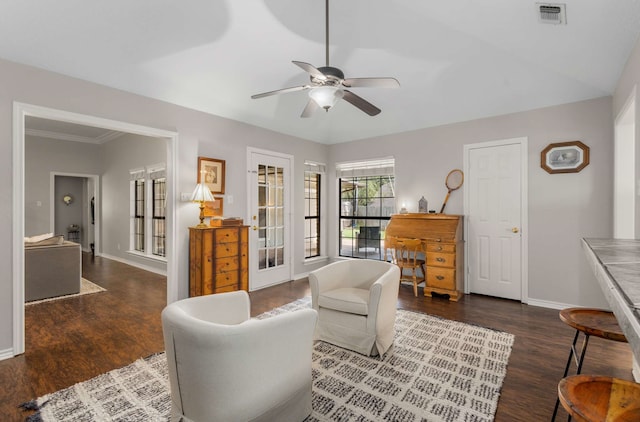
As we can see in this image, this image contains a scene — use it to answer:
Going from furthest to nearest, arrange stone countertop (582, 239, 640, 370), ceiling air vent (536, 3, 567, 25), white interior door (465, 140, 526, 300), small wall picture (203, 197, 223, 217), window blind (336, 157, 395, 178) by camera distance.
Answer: window blind (336, 157, 395, 178) < white interior door (465, 140, 526, 300) < small wall picture (203, 197, 223, 217) < ceiling air vent (536, 3, 567, 25) < stone countertop (582, 239, 640, 370)

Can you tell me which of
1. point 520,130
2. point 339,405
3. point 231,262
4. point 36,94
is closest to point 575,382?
point 339,405

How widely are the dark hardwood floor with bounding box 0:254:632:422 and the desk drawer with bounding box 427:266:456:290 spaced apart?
Answer: 20 centimetres

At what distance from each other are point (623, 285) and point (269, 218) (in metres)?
4.45

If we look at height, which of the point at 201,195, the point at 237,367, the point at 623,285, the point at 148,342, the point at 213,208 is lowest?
the point at 148,342

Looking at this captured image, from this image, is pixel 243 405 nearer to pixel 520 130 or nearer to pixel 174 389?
pixel 174 389

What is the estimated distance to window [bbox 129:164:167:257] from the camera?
20.0 ft

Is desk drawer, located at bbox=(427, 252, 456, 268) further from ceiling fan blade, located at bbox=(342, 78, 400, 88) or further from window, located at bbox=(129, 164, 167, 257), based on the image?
window, located at bbox=(129, 164, 167, 257)

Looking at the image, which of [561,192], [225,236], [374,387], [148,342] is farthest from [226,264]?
[561,192]

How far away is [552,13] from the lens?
2223 millimetres

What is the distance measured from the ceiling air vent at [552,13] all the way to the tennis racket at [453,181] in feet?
7.89

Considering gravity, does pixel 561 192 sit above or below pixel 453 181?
below

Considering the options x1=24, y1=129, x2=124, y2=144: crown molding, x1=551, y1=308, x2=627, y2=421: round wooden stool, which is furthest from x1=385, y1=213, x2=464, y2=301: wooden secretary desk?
x1=24, y1=129, x2=124, y2=144: crown molding

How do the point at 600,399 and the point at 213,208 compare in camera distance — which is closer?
the point at 600,399

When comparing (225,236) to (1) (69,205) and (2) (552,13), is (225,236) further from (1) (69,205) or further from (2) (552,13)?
(1) (69,205)
